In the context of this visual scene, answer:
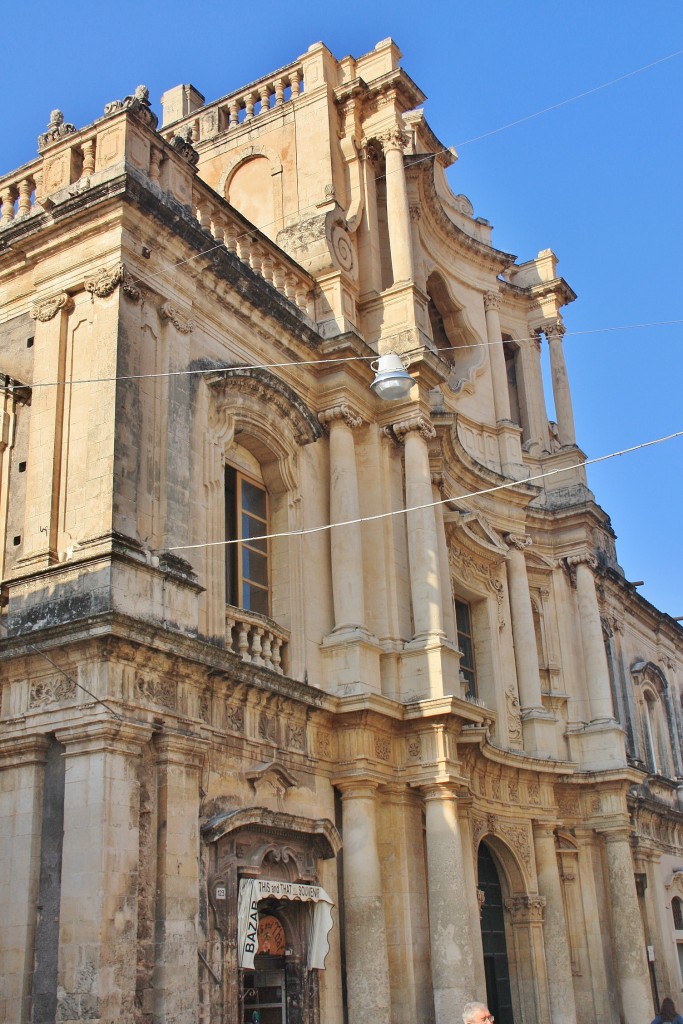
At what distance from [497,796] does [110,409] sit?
10.7m

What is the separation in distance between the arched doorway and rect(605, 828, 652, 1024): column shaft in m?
2.67

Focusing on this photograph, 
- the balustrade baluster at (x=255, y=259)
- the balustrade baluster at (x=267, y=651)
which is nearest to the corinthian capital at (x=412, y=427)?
the balustrade baluster at (x=255, y=259)

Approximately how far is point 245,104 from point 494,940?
1546 centimetres

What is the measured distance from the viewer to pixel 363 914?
14.2 meters

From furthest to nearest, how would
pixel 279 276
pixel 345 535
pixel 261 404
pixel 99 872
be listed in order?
pixel 279 276
pixel 345 535
pixel 261 404
pixel 99 872

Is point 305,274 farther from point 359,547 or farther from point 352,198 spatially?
point 359,547

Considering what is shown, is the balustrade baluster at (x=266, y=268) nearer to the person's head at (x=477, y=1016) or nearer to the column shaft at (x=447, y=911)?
the column shaft at (x=447, y=911)

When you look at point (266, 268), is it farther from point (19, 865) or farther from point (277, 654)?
point (19, 865)

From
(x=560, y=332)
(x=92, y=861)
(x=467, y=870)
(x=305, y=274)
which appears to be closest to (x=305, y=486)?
(x=305, y=274)

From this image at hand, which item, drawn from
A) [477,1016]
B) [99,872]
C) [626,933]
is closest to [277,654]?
[99,872]

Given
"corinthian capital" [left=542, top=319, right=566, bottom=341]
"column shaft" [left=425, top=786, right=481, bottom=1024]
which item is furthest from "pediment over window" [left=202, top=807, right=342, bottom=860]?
"corinthian capital" [left=542, top=319, right=566, bottom=341]

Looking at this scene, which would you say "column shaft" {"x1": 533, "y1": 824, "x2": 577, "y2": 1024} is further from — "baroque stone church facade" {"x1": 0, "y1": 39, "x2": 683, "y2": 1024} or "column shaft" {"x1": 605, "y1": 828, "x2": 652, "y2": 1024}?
"column shaft" {"x1": 605, "y1": 828, "x2": 652, "y2": 1024}

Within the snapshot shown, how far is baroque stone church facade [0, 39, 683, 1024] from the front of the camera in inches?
446

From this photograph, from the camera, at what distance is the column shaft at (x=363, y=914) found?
13891mm
